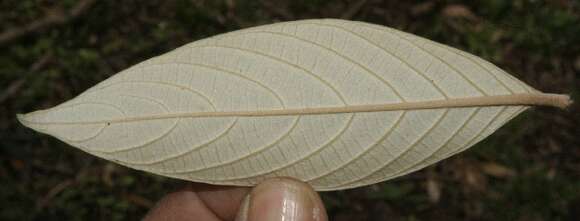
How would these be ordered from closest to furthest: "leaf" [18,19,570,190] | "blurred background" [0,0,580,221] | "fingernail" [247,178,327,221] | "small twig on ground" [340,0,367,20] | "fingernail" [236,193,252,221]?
"leaf" [18,19,570,190] → "fingernail" [247,178,327,221] → "fingernail" [236,193,252,221] → "blurred background" [0,0,580,221] → "small twig on ground" [340,0,367,20]

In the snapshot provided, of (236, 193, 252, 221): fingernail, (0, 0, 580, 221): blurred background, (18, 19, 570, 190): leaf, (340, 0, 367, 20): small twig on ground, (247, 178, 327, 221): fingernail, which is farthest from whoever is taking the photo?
(340, 0, 367, 20): small twig on ground

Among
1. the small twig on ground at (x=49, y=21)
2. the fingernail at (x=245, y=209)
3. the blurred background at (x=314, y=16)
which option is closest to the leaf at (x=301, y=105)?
the fingernail at (x=245, y=209)

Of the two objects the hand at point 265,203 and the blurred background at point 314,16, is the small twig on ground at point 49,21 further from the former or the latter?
the hand at point 265,203

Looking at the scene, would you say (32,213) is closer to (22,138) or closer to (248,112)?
(22,138)

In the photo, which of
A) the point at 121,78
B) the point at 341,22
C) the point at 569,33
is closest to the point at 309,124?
the point at 341,22

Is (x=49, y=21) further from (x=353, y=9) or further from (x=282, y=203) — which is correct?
(x=282, y=203)

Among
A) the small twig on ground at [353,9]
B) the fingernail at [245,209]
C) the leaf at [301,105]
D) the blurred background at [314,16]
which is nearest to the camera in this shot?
the leaf at [301,105]

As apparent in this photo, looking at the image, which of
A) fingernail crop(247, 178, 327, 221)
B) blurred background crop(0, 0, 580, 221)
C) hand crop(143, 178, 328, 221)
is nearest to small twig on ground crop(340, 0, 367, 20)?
blurred background crop(0, 0, 580, 221)

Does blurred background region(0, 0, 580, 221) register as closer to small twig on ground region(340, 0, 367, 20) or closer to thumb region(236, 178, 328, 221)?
small twig on ground region(340, 0, 367, 20)
